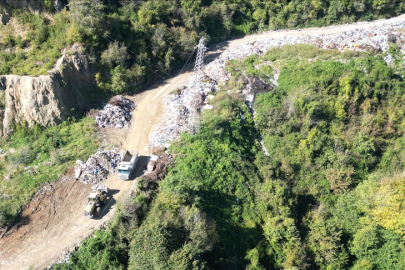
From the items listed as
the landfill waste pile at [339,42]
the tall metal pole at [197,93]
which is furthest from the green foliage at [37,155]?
the landfill waste pile at [339,42]

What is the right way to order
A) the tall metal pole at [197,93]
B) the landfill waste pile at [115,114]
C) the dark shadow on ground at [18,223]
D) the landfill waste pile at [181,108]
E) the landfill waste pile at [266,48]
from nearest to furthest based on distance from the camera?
the dark shadow on ground at [18,223] → the tall metal pole at [197,93] → the landfill waste pile at [181,108] → the landfill waste pile at [115,114] → the landfill waste pile at [266,48]

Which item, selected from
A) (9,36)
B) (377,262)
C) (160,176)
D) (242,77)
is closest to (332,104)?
(242,77)

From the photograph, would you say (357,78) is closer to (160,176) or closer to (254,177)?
(254,177)

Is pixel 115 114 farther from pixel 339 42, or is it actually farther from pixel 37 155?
pixel 339 42

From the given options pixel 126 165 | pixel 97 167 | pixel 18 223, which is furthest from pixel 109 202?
pixel 18 223

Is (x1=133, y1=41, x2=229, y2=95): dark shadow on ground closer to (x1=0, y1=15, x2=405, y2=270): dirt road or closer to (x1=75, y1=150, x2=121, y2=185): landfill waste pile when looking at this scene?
(x1=0, y1=15, x2=405, y2=270): dirt road

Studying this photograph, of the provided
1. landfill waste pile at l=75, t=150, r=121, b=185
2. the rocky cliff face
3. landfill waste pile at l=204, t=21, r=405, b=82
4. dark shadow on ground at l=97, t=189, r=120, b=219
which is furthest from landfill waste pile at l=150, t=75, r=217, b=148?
the rocky cliff face

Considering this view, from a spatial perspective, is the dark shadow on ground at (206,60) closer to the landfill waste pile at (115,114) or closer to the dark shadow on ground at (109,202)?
the landfill waste pile at (115,114)
